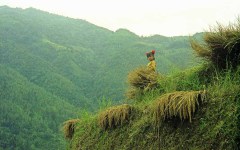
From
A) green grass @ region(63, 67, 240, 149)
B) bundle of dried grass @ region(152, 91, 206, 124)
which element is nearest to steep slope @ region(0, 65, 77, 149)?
green grass @ region(63, 67, 240, 149)

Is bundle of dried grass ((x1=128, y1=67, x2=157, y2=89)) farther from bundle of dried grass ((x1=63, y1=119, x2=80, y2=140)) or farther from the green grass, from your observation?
bundle of dried grass ((x1=63, y1=119, x2=80, y2=140))

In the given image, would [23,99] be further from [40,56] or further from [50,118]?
[40,56]

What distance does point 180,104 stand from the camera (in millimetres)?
3881

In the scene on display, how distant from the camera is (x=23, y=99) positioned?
2963 inches

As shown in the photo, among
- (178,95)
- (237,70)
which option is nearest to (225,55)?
(237,70)

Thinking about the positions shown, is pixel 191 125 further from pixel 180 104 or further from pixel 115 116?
pixel 115 116

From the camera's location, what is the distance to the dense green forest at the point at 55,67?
6788cm

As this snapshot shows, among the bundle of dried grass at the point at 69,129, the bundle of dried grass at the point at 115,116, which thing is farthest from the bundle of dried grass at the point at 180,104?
the bundle of dried grass at the point at 69,129

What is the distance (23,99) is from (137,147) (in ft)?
239

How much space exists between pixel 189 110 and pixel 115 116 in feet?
5.83

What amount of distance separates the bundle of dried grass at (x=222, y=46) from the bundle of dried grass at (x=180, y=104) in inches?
26.6

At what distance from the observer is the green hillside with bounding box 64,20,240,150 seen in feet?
11.8

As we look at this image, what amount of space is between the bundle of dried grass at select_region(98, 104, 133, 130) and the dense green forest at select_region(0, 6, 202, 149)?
143 ft

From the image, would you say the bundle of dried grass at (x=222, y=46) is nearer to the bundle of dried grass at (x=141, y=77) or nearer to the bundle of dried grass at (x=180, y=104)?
the bundle of dried grass at (x=180, y=104)
